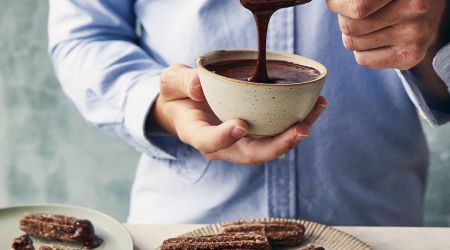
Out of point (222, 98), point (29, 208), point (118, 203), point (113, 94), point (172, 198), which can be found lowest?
point (118, 203)

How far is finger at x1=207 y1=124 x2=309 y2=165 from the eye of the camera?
37.1 inches

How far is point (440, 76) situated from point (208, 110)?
378 millimetres

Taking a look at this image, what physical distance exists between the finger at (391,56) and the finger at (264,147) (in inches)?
5.2

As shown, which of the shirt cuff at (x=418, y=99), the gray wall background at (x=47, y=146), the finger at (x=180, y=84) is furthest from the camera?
the gray wall background at (x=47, y=146)

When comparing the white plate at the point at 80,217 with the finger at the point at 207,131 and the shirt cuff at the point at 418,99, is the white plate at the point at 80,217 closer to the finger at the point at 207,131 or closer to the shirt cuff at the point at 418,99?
the finger at the point at 207,131

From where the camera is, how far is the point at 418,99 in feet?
3.85

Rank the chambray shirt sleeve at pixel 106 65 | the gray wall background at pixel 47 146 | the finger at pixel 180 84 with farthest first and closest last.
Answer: the gray wall background at pixel 47 146 → the chambray shirt sleeve at pixel 106 65 → the finger at pixel 180 84

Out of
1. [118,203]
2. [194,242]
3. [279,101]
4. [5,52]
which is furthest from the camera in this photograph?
[118,203]

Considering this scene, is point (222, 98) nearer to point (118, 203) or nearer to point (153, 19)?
point (153, 19)

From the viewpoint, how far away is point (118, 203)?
2.25 meters

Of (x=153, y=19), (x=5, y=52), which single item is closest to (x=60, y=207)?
(x=153, y=19)

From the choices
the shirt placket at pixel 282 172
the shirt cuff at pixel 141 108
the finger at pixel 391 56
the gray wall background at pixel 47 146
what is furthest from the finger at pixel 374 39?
the gray wall background at pixel 47 146

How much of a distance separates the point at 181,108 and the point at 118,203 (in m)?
1.20

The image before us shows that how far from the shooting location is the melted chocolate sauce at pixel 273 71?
95 cm
